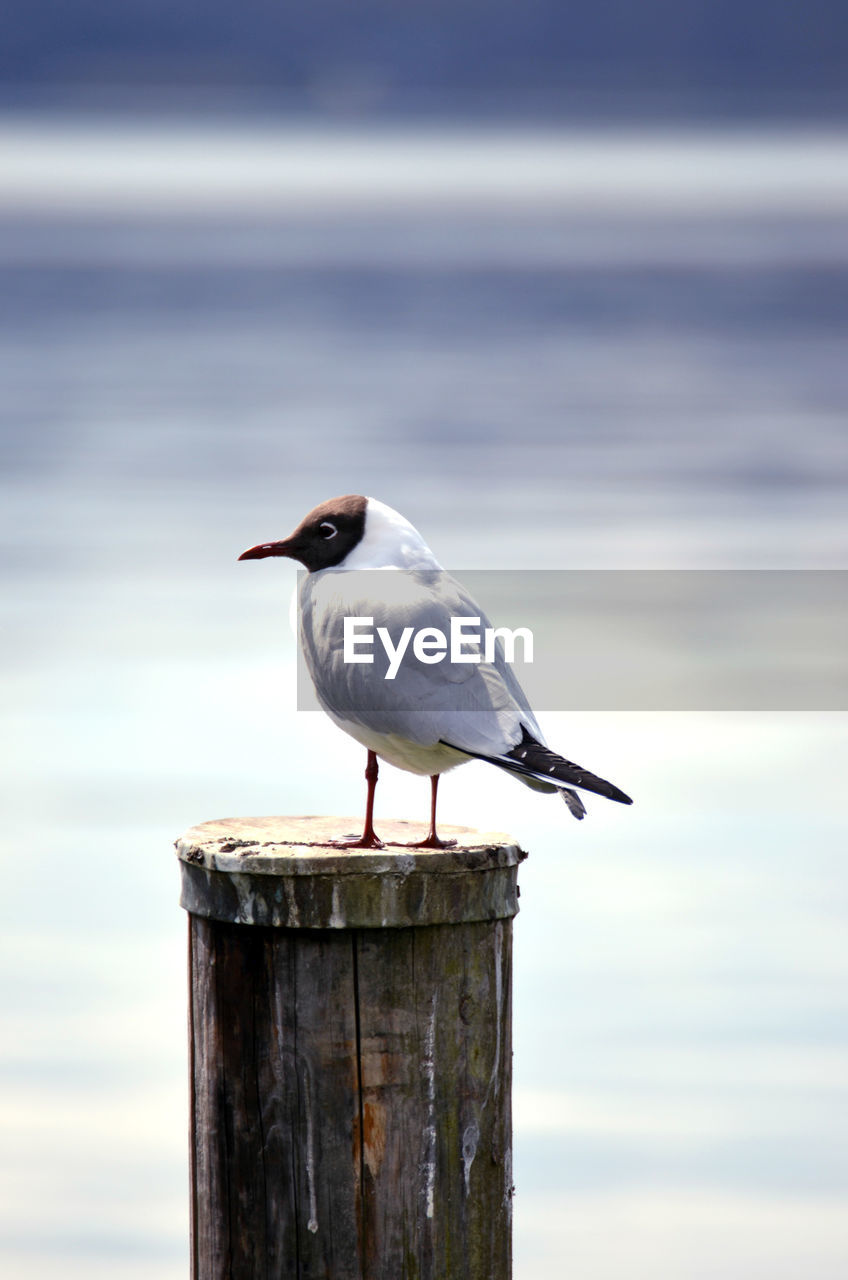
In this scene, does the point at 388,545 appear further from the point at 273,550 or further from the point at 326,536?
the point at 273,550

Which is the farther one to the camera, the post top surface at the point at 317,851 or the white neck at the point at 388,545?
the white neck at the point at 388,545

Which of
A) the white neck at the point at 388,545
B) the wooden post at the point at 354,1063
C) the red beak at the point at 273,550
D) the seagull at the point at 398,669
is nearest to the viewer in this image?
the wooden post at the point at 354,1063

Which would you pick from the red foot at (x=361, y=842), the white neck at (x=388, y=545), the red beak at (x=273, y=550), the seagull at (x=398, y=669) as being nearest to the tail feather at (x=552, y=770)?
the seagull at (x=398, y=669)

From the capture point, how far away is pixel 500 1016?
313 centimetres

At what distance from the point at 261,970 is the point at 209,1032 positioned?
0.68ft

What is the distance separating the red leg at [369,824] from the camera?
11.1 feet

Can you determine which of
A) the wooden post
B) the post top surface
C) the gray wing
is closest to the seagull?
the gray wing

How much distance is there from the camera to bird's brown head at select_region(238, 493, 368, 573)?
3963 mm

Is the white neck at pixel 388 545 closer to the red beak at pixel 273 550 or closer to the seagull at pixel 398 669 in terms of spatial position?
the seagull at pixel 398 669

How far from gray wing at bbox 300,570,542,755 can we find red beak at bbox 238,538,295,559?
19 centimetres

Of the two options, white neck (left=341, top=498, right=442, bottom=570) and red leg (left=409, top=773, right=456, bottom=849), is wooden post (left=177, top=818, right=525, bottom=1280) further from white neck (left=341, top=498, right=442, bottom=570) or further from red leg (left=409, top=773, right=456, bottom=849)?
white neck (left=341, top=498, right=442, bottom=570)

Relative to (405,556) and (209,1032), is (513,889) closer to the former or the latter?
(209,1032)

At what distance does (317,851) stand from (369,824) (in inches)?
13.8

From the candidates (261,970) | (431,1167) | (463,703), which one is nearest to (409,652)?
(463,703)
